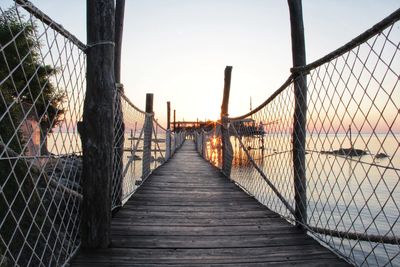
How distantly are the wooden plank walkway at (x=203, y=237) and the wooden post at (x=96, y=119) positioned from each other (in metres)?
0.31

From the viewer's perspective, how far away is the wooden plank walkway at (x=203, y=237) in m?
2.21

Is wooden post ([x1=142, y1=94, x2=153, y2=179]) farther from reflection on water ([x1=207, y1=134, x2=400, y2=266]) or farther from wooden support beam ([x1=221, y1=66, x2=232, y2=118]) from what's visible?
wooden support beam ([x1=221, y1=66, x2=232, y2=118])

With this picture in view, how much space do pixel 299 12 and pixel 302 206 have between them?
1.81m

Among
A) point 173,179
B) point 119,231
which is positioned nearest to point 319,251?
point 119,231

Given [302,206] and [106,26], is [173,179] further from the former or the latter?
[106,26]

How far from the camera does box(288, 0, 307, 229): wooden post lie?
2.83 meters

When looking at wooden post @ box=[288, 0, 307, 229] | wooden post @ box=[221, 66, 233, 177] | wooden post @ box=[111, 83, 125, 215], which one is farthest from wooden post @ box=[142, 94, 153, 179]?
wooden post @ box=[288, 0, 307, 229]

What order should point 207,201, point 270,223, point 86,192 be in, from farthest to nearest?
point 207,201 → point 270,223 → point 86,192

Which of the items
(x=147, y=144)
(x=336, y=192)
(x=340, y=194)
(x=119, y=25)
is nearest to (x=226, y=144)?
(x=147, y=144)

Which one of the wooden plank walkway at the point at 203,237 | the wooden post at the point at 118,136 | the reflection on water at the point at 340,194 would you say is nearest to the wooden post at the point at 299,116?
the reflection on water at the point at 340,194

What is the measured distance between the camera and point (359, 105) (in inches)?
76.0

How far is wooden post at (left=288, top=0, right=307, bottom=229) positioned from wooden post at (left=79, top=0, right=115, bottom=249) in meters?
1.65

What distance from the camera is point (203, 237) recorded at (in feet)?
8.98

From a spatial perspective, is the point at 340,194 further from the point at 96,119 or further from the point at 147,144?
the point at 147,144
